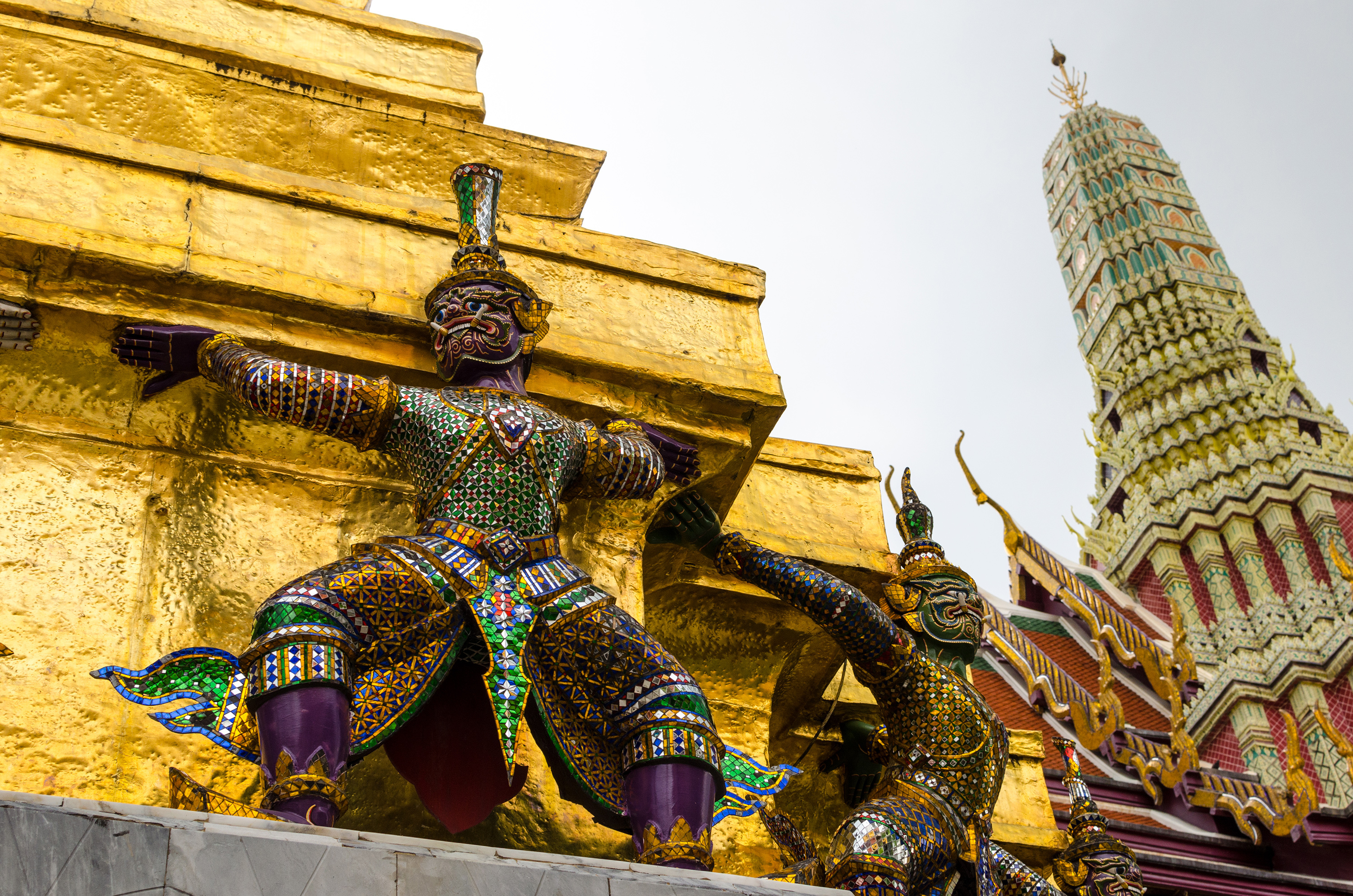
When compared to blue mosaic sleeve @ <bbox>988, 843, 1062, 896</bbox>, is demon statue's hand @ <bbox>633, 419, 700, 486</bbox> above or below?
above

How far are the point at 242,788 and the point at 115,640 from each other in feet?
1.71

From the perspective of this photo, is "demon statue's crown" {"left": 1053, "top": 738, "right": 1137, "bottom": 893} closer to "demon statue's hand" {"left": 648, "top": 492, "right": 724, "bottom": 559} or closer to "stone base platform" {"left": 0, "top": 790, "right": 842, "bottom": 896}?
"demon statue's hand" {"left": 648, "top": 492, "right": 724, "bottom": 559}

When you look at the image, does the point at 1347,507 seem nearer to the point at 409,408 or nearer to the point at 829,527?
the point at 829,527

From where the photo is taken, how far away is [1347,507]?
21.4m

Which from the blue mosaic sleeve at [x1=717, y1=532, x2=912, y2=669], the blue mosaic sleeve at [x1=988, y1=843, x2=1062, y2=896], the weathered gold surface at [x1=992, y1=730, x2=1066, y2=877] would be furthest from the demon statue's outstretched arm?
the weathered gold surface at [x1=992, y1=730, x2=1066, y2=877]

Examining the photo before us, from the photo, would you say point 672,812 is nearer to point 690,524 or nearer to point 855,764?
point 690,524

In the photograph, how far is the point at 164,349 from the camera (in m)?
4.15

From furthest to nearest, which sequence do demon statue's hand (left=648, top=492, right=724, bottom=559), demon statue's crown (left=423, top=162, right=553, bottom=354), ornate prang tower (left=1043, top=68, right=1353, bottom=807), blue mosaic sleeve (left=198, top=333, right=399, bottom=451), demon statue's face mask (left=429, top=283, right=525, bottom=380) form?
ornate prang tower (left=1043, top=68, right=1353, bottom=807), demon statue's hand (left=648, top=492, right=724, bottom=559), demon statue's crown (left=423, top=162, right=553, bottom=354), demon statue's face mask (left=429, top=283, right=525, bottom=380), blue mosaic sleeve (left=198, top=333, right=399, bottom=451)

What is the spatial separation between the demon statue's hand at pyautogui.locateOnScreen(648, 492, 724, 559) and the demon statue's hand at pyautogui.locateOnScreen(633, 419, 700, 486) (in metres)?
0.08

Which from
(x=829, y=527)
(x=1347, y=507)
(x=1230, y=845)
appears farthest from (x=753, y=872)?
(x=1347, y=507)

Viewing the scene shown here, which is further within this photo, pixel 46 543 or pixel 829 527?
pixel 829 527

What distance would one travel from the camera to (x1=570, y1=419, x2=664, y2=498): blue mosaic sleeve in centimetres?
438

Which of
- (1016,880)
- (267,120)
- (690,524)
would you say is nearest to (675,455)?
(690,524)

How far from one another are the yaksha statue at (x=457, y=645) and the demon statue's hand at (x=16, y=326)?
0.32 metres
